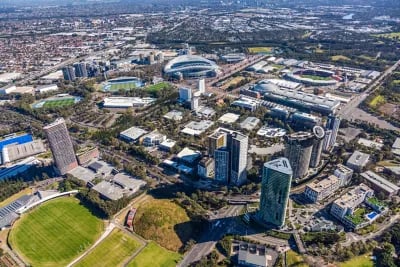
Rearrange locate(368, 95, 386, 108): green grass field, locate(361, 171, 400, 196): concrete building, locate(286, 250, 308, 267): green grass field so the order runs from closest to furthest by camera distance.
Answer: locate(286, 250, 308, 267): green grass field → locate(361, 171, 400, 196): concrete building → locate(368, 95, 386, 108): green grass field

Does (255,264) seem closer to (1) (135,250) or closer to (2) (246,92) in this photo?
(1) (135,250)

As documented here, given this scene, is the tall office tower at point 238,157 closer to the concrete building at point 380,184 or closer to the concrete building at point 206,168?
the concrete building at point 206,168

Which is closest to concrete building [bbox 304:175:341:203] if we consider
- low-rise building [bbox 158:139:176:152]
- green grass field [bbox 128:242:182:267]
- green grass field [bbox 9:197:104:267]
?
green grass field [bbox 128:242:182:267]

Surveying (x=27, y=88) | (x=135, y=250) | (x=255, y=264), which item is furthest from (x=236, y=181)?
(x=27, y=88)

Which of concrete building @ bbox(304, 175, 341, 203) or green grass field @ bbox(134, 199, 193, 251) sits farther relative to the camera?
concrete building @ bbox(304, 175, 341, 203)

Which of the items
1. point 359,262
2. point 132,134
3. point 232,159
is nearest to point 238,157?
point 232,159

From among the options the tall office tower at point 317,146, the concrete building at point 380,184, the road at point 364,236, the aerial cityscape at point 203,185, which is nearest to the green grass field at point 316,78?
the aerial cityscape at point 203,185

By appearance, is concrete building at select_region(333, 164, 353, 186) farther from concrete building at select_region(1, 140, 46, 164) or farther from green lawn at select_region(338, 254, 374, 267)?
concrete building at select_region(1, 140, 46, 164)
